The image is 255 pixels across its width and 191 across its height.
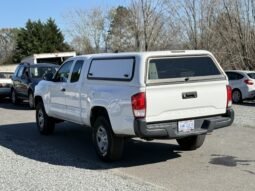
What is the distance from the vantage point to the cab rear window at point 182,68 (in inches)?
316

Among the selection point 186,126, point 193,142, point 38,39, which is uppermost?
point 38,39

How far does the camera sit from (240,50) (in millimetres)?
28703

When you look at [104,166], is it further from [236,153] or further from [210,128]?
[236,153]

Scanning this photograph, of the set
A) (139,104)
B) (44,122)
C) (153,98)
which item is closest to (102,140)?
(139,104)

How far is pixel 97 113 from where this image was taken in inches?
356

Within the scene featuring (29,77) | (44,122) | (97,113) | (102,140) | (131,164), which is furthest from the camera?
(29,77)

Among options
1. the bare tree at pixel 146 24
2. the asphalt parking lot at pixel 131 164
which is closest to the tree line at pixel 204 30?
the bare tree at pixel 146 24

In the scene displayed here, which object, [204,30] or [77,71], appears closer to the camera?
[77,71]

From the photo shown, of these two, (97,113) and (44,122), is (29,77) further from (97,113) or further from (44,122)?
(97,113)

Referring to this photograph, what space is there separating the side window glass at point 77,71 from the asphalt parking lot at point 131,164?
142cm

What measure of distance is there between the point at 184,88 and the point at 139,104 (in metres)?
0.84

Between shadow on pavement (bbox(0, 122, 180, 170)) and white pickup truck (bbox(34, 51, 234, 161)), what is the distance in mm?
376

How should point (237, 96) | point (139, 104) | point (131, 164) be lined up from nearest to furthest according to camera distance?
point (139, 104) < point (131, 164) < point (237, 96)

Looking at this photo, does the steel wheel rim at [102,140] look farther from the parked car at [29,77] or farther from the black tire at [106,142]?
the parked car at [29,77]
